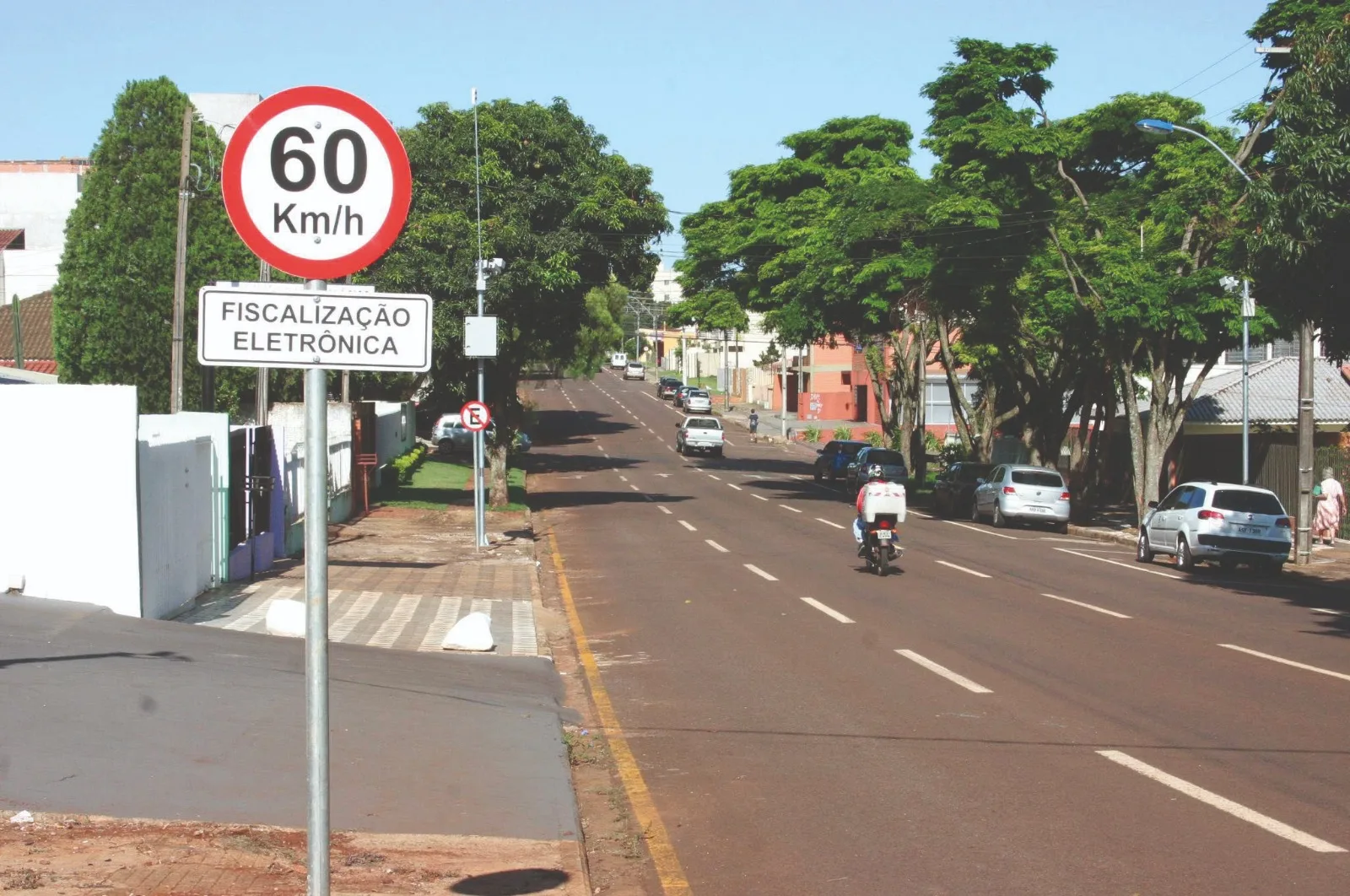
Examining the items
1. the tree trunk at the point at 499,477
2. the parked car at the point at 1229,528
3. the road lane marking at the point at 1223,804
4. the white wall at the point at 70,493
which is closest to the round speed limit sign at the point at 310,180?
the road lane marking at the point at 1223,804

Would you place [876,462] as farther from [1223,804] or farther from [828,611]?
[1223,804]

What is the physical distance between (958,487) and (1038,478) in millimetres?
4403

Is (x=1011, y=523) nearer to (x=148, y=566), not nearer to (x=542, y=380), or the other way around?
(x=148, y=566)

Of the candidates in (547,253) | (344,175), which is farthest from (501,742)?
(547,253)

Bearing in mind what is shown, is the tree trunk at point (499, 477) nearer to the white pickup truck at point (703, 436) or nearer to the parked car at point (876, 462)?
the parked car at point (876, 462)

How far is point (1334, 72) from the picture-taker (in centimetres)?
1622

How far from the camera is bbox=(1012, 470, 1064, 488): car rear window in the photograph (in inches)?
1315

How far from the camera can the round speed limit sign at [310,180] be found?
4211mm

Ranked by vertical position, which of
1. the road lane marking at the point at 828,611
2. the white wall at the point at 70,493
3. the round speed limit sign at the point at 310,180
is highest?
the round speed limit sign at the point at 310,180

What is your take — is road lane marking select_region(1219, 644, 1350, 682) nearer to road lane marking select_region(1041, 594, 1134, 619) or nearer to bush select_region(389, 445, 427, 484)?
road lane marking select_region(1041, 594, 1134, 619)

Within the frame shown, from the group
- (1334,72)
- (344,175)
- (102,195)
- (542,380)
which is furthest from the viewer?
(542,380)

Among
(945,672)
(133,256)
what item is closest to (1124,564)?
(945,672)

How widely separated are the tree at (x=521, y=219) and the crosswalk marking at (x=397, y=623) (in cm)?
1398

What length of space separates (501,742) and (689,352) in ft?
425
